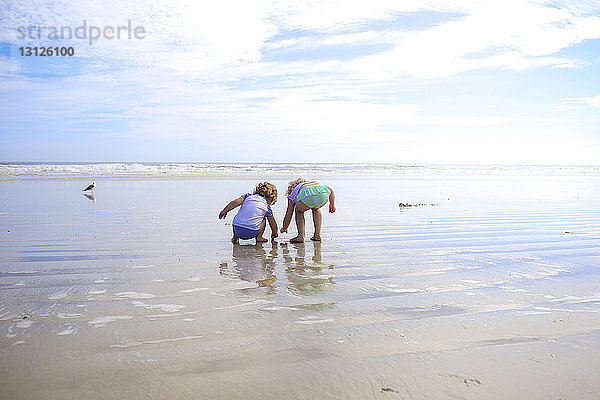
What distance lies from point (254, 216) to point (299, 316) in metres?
3.56

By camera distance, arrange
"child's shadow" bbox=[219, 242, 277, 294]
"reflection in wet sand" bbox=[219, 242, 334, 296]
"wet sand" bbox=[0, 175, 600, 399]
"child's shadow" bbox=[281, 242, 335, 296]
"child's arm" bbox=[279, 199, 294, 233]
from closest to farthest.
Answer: "wet sand" bbox=[0, 175, 600, 399], "child's shadow" bbox=[281, 242, 335, 296], "reflection in wet sand" bbox=[219, 242, 334, 296], "child's shadow" bbox=[219, 242, 277, 294], "child's arm" bbox=[279, 199, 294, 233]

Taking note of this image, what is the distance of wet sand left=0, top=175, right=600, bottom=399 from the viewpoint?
2.54 meters

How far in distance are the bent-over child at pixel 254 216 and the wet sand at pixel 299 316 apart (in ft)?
0.95

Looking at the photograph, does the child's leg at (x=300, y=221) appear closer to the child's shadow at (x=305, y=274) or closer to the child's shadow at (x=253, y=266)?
the child's shadow at (x=253, y=266)

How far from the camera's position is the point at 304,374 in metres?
2.62

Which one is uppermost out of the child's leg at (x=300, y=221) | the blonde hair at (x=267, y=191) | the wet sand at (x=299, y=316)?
the blonde hair at (x=267, y=191)

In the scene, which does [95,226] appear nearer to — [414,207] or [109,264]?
[109,264]

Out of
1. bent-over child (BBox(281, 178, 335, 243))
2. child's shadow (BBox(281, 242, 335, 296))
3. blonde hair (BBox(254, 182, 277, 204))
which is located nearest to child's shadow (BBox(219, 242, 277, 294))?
child's shadow (BBox(281, 242, 335, 296))

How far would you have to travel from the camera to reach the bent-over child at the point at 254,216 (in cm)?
685

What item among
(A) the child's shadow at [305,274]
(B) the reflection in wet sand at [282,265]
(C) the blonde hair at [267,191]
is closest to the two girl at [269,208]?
(C) the blonde hair at [267,191]

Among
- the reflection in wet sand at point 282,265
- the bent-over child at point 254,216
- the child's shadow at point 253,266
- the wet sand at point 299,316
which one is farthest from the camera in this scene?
the bent-over child at point 254,216

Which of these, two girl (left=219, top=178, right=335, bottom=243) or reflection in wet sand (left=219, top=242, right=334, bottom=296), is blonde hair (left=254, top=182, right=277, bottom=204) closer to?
Result: two girl (left=219, top=178, right=335, bottom=243)

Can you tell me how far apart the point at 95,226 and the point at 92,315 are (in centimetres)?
481

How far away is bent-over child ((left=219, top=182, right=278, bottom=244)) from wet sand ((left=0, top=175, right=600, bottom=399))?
29 centimetres
